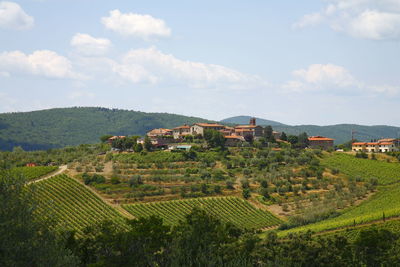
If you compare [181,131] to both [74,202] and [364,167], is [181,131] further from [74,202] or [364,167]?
[74,202]

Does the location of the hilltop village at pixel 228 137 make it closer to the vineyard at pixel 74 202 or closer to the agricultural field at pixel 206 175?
the agricultural field at pixel 206 175

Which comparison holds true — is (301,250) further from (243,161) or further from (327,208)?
(243,161)

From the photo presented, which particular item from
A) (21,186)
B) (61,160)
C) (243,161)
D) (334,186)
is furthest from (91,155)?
(21,186)

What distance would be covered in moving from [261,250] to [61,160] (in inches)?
3059

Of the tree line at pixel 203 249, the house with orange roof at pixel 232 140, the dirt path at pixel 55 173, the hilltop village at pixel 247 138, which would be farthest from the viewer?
the hilltop village at pixel 247 138

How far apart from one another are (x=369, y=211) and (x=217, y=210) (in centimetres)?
2820

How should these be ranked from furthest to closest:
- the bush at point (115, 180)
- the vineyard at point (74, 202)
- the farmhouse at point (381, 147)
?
the farmhouse at point (381, 147), the bush at point (115, 180), the vineyard at point (74, 202)

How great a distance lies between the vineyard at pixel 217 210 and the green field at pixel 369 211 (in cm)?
863

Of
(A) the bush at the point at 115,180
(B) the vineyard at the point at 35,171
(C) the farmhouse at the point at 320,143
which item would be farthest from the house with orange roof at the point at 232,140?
(B) the vineyard at the point at 35,171

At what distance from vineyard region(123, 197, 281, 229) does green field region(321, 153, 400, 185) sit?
3225cm

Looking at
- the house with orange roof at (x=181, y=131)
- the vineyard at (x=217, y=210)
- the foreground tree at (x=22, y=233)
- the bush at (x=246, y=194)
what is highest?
the house with orange roof at (x=181, y=131)

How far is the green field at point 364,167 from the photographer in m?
110

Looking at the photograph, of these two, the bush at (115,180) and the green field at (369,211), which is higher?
the bush at (115,180)

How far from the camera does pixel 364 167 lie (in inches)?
4562
